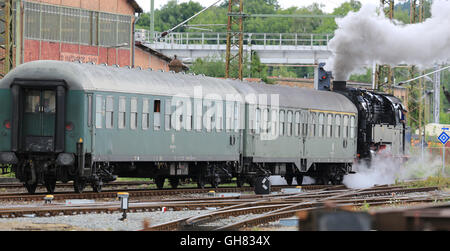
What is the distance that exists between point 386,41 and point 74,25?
18.6 meters

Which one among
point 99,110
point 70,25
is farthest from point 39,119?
point 70,25

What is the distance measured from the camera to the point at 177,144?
2178 centimetres

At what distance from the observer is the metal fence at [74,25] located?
139ft

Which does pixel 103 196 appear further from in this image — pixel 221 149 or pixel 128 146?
pixel 221 149

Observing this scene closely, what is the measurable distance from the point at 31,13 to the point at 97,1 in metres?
4.82

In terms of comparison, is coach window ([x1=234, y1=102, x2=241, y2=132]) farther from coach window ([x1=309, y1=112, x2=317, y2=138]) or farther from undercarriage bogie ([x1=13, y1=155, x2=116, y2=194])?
undercarriage bogie ([x1=13, y1=155, x2=116, y2=194])

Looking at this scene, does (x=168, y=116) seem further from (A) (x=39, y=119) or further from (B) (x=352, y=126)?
(B) (x=352, y=126)

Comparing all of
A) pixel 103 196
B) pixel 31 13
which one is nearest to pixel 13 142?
pixel 103 196

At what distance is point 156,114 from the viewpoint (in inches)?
827

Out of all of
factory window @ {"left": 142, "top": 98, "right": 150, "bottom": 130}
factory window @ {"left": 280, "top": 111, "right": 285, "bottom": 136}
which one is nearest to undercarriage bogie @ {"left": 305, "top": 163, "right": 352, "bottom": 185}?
factory window @ {"left": 280, "top": 111, "right": 285, "bottom": 136}

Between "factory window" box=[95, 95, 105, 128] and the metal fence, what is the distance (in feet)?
80.2

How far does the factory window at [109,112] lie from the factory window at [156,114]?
1666mm

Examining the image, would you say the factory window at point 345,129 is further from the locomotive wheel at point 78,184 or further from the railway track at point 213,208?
the locomotive wheel at point 78,184
